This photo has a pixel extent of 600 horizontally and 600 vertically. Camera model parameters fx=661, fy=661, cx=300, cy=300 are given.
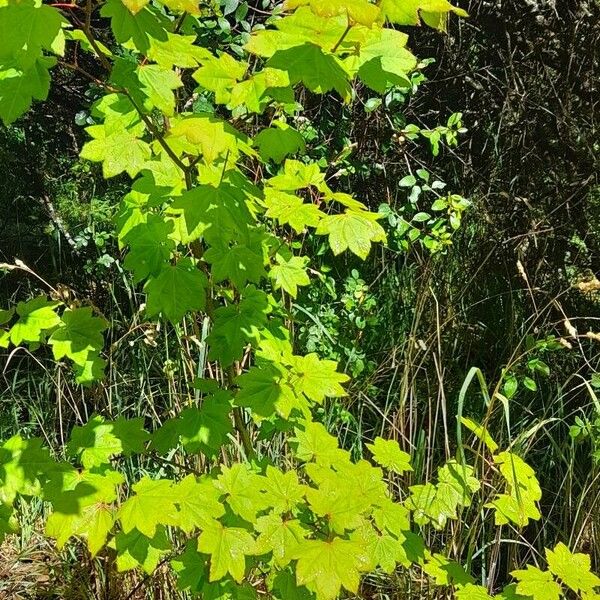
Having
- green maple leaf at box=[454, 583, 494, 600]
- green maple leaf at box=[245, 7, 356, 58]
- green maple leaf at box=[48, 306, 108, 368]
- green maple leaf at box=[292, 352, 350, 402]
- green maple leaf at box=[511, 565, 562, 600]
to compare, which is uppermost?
green maple leaf at box=[245, 7, 356, 58]

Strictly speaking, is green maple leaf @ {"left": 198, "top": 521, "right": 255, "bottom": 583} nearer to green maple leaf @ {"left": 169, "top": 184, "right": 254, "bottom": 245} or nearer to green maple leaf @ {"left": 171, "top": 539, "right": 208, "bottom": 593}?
green maple leaf @ {"left": 171, "top": 539, "right": 208, "bottom": 593}

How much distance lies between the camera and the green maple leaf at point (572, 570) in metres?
1.18

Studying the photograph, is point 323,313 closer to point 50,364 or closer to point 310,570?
point 50,364

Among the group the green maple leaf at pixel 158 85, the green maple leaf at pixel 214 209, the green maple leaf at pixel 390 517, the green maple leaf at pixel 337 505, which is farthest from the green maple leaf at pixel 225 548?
the green maple leaf at pixel 158 85

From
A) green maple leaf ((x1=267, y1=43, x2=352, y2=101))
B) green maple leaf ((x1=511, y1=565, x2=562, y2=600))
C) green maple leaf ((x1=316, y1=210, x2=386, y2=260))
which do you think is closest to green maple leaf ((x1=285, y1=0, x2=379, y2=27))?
green maple leaf ((x1=267, y1=43, x2=352, y2=101))

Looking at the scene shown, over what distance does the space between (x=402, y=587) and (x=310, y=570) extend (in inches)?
31.4

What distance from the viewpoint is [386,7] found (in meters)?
0.80

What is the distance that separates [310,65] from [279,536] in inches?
27.3

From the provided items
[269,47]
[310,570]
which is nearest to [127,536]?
[310,570]

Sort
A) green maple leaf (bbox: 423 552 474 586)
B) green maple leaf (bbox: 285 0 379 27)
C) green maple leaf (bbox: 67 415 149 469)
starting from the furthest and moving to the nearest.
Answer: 1. green maple leaf (bbox: 423 552 474 586)
2. green maple leaf (bbox: 67 415 149 469)
3. green maple leaf (bbox: 285 0 379 27)

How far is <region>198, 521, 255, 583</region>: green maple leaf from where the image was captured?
3.28 feet

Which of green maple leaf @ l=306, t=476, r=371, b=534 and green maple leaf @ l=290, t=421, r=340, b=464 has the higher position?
green maple leaf @ l=306, t=476, r=371, b=534

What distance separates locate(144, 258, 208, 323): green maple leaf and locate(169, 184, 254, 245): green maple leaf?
0.13 metres

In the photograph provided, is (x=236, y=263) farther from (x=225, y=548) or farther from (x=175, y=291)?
(x=225, y=548)
